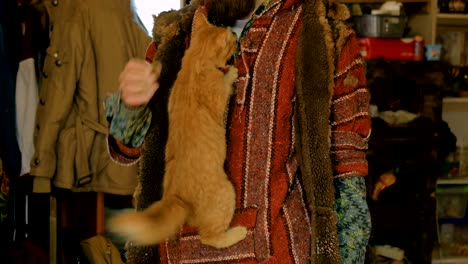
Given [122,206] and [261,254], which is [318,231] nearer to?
[261,254]

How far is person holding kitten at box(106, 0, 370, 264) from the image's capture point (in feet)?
3.26

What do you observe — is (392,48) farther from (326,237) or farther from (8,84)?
(326,237)

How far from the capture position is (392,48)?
2740mm

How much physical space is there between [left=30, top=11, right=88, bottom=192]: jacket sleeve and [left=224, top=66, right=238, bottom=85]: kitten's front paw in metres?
1.18

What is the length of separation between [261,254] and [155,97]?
1.14 ft

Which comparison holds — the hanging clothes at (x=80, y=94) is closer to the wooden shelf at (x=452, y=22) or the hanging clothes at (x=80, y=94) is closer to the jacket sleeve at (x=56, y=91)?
the jacket sleeve at (x=56, y=91)

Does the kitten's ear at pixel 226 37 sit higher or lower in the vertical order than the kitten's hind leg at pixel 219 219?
higher

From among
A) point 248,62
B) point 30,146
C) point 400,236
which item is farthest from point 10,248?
point 400,236

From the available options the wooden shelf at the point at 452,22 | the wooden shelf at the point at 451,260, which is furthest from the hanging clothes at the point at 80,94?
the wooden shelf at the point at 451,260

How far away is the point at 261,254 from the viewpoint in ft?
3.27

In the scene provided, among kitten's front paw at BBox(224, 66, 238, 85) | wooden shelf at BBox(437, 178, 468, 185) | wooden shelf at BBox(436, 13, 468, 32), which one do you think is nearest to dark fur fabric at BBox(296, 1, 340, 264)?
kitten's front paw at BBox(224, 66, 238, 85)

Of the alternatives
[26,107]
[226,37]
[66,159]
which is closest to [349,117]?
[226,37]

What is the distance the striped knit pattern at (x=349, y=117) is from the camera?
40.1 inches

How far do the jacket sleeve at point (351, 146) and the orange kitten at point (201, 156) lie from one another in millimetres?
195
